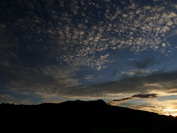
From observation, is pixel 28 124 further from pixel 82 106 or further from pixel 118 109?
pixel 118 109

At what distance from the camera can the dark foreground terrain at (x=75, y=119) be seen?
181 ft

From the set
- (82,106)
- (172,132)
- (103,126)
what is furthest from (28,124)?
(172,132)

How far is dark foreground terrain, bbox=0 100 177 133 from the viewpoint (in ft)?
181

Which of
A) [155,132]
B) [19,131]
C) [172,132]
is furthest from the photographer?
[19,131]

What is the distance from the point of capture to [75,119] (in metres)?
69.2

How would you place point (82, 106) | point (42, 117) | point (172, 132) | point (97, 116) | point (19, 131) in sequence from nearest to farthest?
point (172, 132) < point (19, 131) < point (42, 117) < point (97, 116) < point (82, 106)

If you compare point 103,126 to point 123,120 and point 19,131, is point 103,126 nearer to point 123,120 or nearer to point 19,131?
point 123,120

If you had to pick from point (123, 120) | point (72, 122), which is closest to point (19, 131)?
point (72, 122)

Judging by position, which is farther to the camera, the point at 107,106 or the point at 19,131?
→ the point at 107,106

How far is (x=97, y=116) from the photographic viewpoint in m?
76.1

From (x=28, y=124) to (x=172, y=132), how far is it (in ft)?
140

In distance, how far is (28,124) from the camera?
199 feet

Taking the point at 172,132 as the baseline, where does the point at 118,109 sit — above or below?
above

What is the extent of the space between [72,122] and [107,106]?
102ft
